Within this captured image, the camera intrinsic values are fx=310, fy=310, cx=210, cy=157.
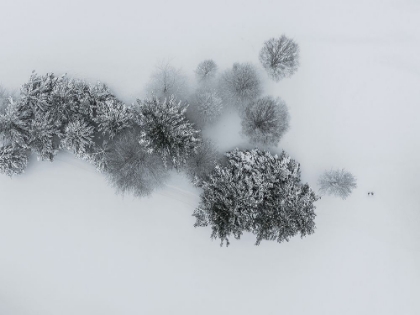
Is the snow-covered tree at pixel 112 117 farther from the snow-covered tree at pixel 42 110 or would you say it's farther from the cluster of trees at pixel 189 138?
the snow-covered tree at pixel 42 110

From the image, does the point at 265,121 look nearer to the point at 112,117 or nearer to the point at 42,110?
the point at 112,117

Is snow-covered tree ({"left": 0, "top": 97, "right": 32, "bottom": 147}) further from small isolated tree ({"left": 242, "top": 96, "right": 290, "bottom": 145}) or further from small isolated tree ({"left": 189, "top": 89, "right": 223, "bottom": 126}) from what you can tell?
small isolated tree ({"left": 242, "top": 96, "right": 290, "bottom": 145})

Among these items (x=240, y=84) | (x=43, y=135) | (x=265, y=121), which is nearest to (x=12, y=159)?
(x=43, y=135)

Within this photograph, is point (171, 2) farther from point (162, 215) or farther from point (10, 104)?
point (162, 215)

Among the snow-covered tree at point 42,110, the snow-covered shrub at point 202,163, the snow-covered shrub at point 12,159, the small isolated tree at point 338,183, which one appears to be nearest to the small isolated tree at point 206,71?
the snow-covered shrub at point 202,163

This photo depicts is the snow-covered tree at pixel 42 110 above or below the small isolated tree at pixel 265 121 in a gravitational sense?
below

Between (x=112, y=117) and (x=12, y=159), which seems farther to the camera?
(x=12, y=159)

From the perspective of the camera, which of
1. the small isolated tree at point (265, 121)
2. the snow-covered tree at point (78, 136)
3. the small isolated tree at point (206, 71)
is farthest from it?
the small isolated tree at point (206, 71)
